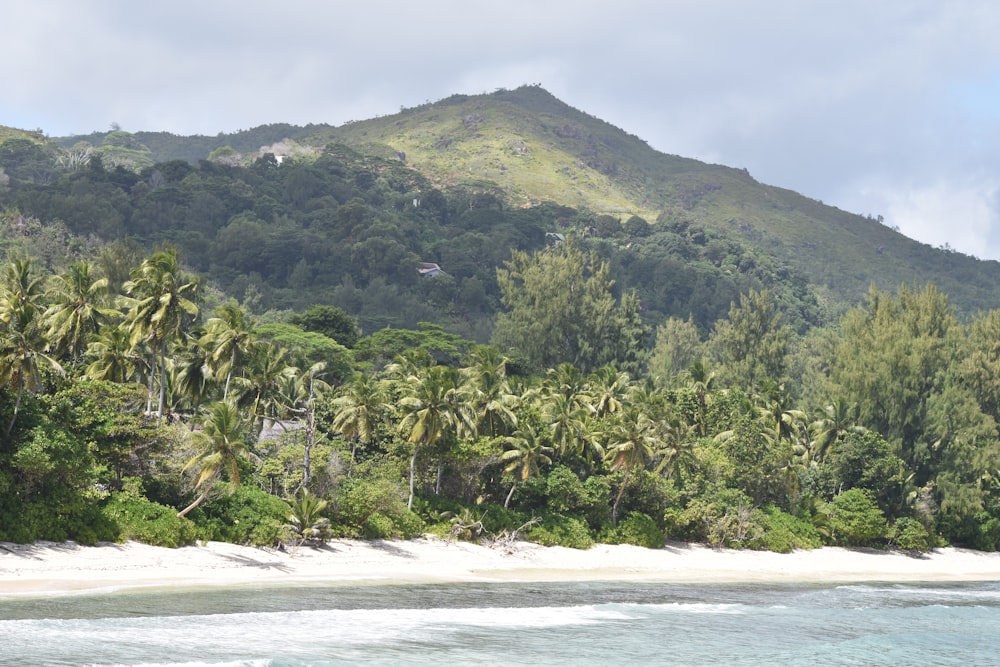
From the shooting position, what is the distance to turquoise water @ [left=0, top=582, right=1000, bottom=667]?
32.8 m

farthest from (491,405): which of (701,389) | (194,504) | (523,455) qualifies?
(701,389)

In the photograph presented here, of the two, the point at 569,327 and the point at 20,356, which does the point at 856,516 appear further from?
the point at 20,356

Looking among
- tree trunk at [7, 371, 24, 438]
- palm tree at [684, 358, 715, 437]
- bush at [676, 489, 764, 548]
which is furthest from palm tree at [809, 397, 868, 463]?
tree trunk at [7, 371, 24, 438]

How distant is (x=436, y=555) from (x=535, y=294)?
63763mm

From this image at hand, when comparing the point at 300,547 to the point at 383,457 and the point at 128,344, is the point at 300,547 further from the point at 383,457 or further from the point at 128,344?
the point at 128,344

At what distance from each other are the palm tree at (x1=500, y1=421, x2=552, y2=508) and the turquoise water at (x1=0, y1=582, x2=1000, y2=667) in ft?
30.3

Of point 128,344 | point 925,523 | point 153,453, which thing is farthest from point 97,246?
point 925,523

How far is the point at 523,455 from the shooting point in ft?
201

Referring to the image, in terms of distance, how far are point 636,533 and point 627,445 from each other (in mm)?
6484

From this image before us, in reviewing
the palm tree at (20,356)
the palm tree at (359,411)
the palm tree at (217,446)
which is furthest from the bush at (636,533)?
the palm tree at (20,356)

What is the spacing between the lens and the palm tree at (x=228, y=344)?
56875 millimetres

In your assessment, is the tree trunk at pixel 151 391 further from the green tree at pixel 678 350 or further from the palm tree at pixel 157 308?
the green tree at pixel 678 350

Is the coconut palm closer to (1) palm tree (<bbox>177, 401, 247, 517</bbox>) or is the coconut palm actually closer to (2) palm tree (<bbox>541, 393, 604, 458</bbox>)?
(1) palm tree (<bbox>177, 401, 247, 517</bbox>)

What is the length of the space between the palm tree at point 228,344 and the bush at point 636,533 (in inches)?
1033
